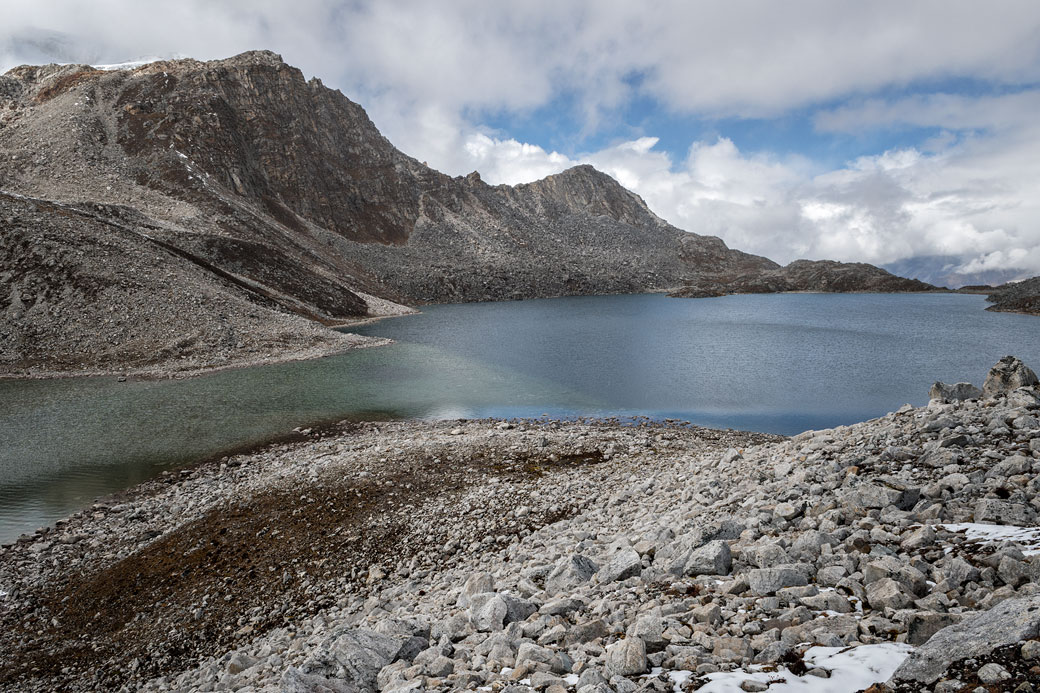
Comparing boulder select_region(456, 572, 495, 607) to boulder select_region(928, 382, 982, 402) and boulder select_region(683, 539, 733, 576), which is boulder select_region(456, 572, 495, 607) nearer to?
boulder select_region(683, 539, 733, 576)

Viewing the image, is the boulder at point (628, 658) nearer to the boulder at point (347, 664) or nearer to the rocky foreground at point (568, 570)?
the rocky foreground at point (568, 570)

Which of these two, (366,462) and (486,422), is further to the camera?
(486,422)

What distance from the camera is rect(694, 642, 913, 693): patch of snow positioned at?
15.5 feet

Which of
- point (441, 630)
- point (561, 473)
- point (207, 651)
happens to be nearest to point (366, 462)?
point (561, 473)

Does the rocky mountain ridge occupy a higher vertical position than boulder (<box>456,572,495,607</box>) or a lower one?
higher

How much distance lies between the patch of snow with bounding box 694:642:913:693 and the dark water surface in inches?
814

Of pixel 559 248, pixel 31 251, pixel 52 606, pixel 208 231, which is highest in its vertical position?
pixel 559 248

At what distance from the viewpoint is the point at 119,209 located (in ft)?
207

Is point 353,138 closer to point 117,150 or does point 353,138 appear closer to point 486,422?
point 117,150

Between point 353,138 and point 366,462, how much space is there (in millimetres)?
146455

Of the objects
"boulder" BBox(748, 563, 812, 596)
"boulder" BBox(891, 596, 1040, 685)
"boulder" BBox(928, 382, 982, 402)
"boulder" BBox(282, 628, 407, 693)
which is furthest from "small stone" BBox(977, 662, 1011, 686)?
"boulder" BBox(928, 382, 982, 402)

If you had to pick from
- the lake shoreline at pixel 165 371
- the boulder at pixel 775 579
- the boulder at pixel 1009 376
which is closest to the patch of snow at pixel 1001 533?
the boulder at pixel 775 579

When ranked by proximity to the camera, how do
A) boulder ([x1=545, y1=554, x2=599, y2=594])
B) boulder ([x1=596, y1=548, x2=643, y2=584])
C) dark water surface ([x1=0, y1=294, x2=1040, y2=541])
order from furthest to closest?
dark water surface ([x1=0, y1=294, x2=1040, y2=541]), boulder ([x1=545, y1=554, x2=599, y2=594]), boulder ([x1=596, y1=548, x2=643, y2=584])

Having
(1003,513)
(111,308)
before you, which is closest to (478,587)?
(1003,513)
